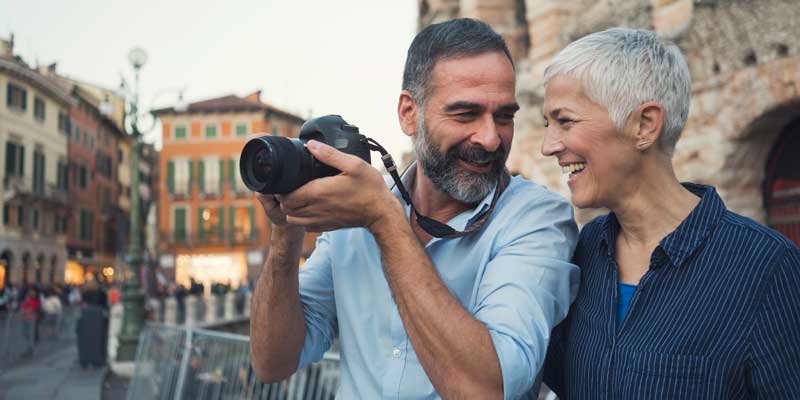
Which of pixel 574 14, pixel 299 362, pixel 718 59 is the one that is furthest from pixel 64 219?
pixel 299 362

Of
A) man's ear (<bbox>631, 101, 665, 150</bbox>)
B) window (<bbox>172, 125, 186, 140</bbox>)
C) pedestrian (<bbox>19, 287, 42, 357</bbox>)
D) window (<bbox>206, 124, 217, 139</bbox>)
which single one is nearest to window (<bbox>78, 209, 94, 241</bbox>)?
window (<bbox>172, 125, 186, 140</bbox>)

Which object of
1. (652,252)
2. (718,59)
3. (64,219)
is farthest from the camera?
(64,219)

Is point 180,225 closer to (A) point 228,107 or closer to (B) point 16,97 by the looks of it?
(A) point 228,107

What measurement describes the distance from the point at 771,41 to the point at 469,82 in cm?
595

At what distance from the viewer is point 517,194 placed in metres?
1.92

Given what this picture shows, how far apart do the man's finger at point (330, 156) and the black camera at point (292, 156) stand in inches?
1.0

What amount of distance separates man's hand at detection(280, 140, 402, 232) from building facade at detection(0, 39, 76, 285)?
40958 millimetres

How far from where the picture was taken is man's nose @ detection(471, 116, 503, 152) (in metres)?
1.87

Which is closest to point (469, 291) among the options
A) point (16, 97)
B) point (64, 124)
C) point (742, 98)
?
point (742, 98)

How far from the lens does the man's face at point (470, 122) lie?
1.89 m

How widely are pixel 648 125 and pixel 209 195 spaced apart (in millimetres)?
49666

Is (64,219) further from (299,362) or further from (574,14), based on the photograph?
(299,362)

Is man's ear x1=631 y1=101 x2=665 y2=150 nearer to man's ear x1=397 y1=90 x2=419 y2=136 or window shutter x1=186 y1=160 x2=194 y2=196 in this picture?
man's ear x1=397 y1=90 x2=419 y2=136

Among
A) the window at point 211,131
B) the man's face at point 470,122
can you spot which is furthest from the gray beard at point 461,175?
the window at point 211,131
